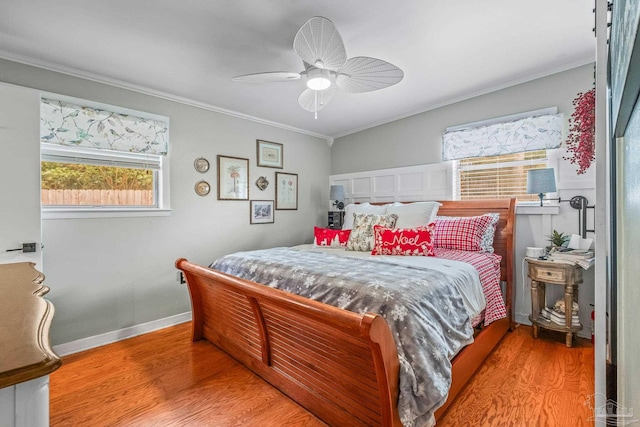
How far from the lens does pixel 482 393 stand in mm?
1827

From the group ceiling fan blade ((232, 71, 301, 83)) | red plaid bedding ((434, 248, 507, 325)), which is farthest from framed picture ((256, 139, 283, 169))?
red plaid bedding ((434, 248, 507, 325))

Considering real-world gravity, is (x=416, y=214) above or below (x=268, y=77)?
below

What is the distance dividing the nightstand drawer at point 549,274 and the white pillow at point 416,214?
0.96 metres

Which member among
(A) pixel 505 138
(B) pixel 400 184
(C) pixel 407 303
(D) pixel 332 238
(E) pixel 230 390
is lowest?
(E) pixel 230 390

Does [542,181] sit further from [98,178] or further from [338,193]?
[98,178]

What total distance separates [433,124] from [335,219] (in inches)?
73.3

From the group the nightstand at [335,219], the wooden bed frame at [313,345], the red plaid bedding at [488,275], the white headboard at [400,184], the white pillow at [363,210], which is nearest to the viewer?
the wooden bed frame at [313,345]

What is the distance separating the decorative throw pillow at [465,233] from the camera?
2676mm

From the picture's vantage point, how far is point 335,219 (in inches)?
175

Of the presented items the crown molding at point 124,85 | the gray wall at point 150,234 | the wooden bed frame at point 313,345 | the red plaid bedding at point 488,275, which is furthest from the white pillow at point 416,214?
the crown molding at point 124,85

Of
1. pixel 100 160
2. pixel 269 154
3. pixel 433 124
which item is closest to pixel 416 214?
pixel 433 124

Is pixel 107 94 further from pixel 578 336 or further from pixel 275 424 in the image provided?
pixel 578 336

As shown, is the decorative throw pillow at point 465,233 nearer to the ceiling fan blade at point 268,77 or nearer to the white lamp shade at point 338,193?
the white lamp shade at point 338,193

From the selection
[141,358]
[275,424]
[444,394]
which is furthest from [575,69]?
[141,358]
